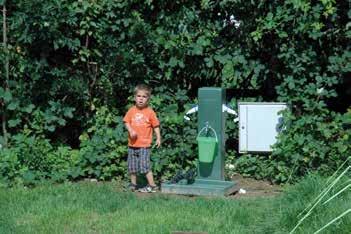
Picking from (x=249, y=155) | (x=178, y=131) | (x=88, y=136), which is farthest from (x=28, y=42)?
(x=249, y=155)

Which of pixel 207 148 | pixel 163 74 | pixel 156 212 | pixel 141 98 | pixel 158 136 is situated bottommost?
pixel 156 212

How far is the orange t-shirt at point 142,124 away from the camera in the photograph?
24.8 ft

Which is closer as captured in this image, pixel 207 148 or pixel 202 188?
pixel 202 188

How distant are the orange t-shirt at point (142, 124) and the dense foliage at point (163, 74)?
0.46m

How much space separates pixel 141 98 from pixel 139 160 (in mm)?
679

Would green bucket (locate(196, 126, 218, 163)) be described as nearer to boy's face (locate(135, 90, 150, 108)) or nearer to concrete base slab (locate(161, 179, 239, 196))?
concrete base slab (locate(161, 179, 239, 196))

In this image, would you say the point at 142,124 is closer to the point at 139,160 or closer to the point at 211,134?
the point at 139,160

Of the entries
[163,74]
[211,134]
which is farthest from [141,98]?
[163,74]

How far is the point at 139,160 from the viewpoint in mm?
7520

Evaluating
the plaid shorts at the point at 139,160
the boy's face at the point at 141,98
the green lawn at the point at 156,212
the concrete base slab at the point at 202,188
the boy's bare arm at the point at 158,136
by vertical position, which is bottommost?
the green lawn at the point at 156,212

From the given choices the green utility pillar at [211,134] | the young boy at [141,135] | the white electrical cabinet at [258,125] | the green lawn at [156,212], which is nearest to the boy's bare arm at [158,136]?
the young boy at [141,135]

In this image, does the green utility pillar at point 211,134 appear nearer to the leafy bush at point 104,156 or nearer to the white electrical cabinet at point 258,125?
the white electrical cabinet at point 258,125

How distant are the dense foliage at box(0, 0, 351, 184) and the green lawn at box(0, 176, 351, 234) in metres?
0.92

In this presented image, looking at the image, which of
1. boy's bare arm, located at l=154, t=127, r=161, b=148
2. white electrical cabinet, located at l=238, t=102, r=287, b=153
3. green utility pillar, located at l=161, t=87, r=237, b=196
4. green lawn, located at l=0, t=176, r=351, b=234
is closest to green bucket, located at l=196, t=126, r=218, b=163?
green utility pillar, located at l=161, t=87, r=237, b=196
